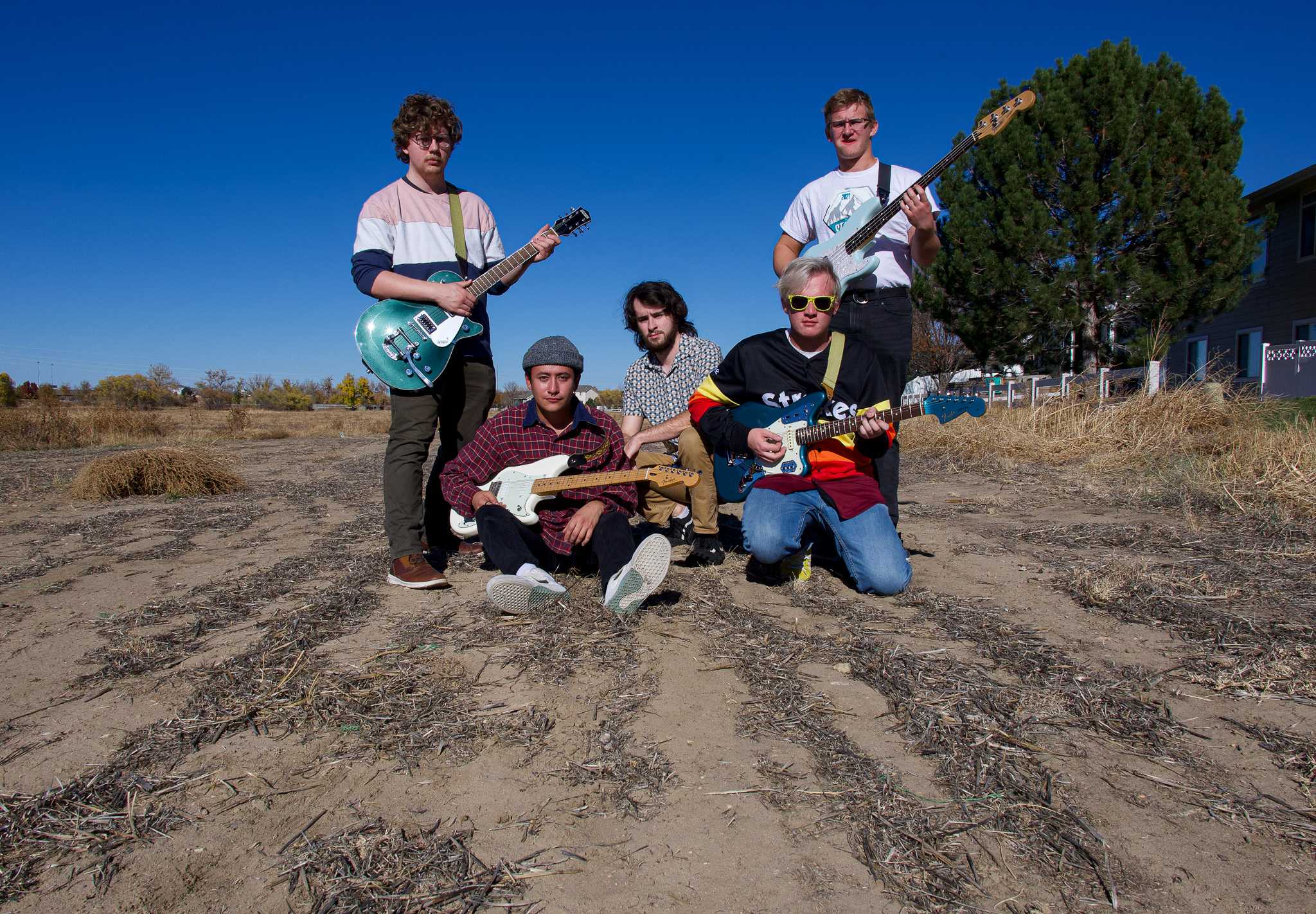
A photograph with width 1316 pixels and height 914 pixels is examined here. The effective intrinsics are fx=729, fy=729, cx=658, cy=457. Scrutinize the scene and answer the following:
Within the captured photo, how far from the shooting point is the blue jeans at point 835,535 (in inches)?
128

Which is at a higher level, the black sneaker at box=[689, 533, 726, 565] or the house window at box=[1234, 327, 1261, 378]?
the house window at box=[1234, 327, 1261, 378]

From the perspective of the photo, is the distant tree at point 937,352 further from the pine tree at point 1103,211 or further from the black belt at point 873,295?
the black belt at point 873,295

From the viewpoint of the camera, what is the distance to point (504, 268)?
12.5 ft

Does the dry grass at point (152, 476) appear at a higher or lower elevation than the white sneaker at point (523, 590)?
higher

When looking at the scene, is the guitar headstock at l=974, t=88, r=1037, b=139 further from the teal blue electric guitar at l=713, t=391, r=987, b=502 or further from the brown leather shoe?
the brown leather shoe

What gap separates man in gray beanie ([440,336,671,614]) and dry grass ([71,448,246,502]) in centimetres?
529

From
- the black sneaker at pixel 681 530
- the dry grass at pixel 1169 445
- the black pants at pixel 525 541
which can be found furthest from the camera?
the dry grass at pixel 1169 445

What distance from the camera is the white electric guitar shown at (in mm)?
3367

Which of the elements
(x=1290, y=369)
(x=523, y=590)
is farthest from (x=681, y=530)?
(x=1290, y=369)

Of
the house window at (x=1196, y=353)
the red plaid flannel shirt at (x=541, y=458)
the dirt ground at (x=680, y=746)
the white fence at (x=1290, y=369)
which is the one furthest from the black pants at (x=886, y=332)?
the house window at (x=1196, y=353)

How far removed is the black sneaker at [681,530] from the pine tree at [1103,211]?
1547 centimetres

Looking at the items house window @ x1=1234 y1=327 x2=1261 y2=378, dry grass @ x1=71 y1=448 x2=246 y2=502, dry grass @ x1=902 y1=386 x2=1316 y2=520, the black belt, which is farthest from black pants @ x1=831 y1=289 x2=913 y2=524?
house window @ x1=1234 y1=327 x2=1261 y2=378

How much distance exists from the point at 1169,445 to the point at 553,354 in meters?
6.89

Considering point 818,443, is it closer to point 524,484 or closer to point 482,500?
point 524,484
